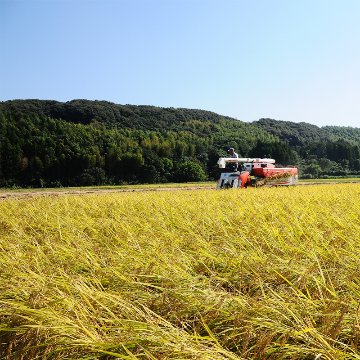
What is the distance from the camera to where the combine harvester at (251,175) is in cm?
1405

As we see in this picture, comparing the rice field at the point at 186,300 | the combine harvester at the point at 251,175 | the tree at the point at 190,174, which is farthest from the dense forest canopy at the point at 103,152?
the rice field at the point at 186,300

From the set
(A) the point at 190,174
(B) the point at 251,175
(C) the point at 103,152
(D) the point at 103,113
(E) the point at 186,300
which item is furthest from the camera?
(D) the point at 103,113

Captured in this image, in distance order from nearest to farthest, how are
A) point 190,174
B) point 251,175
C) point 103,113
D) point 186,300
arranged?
point 186,300, point 251,175, point 190,174, point 103,113

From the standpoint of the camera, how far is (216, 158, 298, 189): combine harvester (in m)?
14.1

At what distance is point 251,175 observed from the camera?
48.7ft

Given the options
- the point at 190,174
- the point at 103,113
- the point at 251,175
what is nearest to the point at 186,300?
the point at 251,175

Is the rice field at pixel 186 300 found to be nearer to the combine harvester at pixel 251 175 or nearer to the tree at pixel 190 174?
the combine harvester at pixel 251 175

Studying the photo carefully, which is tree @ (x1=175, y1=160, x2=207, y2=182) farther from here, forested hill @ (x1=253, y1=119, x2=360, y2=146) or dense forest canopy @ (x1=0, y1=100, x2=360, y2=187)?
forested hill @ (x1=253, y1=119, x2=360, y2=146)

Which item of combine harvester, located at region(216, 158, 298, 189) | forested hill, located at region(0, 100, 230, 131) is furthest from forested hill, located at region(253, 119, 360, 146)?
combine harvester, located at region(216, 158, 298, 189)

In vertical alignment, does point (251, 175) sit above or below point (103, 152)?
below

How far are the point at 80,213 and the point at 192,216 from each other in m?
1.90

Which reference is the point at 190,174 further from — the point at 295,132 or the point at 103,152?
the point at 295,132

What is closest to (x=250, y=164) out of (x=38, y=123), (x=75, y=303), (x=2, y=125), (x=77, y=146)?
(x=75, y=303)

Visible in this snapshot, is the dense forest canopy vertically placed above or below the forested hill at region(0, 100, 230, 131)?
below
